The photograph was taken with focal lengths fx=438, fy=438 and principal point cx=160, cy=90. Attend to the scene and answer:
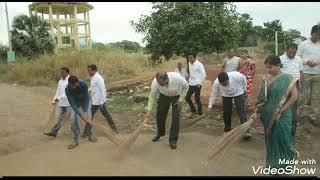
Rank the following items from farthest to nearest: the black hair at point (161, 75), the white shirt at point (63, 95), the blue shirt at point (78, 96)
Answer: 1. the white shirt at point (63, 95)
2. the blue shirt at point (78, 96)
3. the black hair at point (161, 75)

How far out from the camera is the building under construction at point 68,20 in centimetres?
4472

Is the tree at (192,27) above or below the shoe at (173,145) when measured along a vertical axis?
above

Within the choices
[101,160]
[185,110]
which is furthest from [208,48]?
[101,160]

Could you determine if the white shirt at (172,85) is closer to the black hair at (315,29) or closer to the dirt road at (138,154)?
the dirt road at (138,154)

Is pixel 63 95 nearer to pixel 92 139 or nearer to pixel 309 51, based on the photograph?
pixel 92 139

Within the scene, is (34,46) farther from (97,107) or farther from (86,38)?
(97,107)

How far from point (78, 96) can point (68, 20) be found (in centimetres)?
3952

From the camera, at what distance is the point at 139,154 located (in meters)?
7.52

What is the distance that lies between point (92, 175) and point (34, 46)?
25900mm

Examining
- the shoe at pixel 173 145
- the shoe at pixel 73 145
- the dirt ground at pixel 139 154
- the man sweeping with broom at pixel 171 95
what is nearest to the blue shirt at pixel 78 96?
the shoe at pixel 73 145

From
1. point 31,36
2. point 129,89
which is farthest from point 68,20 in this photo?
point 129,89

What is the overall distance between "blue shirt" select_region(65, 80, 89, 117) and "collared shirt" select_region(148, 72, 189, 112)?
1.32 meters

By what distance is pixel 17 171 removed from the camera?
6781mm

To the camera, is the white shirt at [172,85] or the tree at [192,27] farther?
the tree at [192,27]
